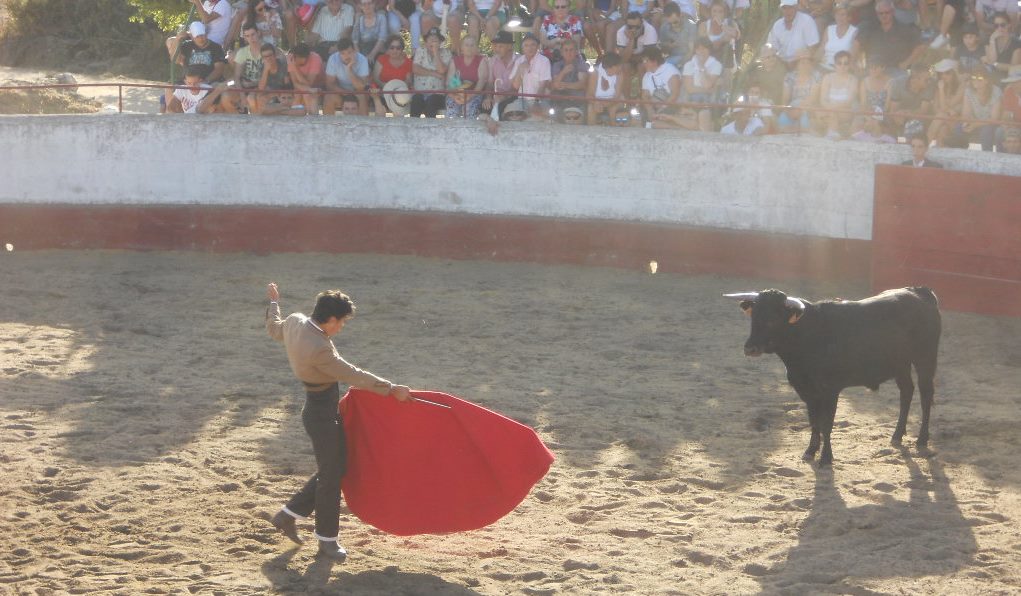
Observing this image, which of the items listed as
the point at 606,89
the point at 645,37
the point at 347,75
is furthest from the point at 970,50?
the point at 347,75

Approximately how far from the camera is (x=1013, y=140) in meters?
10.6

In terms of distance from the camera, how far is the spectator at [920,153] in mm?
10719

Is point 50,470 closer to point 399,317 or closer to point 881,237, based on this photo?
point 399,317

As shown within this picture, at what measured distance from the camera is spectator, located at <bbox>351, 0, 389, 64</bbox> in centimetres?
1253

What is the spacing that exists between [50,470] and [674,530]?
10.8 ft

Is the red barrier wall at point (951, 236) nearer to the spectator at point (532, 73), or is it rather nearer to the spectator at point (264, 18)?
the spectator at point (532, 73)

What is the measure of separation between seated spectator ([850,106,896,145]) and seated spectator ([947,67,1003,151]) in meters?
0.58

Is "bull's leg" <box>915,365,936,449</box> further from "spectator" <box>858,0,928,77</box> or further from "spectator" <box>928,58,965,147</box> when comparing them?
"spectator" <box>858,0,928,77</box>

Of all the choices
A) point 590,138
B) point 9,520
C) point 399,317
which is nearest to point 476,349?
point 399,317

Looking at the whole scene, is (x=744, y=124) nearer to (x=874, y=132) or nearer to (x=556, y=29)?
(x=874, y=132)

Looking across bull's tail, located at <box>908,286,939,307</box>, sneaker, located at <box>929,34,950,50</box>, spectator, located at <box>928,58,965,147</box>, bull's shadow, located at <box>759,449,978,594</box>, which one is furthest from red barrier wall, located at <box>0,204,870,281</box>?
bull's shadow, located at <box>759,449,978,594</box>

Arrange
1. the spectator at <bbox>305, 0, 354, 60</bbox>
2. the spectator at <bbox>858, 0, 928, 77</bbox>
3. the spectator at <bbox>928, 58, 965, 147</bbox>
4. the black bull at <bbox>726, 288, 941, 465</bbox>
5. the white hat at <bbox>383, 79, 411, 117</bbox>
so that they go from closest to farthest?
the black bull at <bbox>726, 288, 941, 465</bbox> → the spectator at <bbox>928, 58, 965, 147</bbox> → the spectator at <bbox>858, 0, 928, 77</bbox> → the white hat at <bbox>383, 79, 411, 117</bbox> → the spectator at <bbox>305, 0, 354, 60</bbox>

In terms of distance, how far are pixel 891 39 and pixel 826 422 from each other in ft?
18.0

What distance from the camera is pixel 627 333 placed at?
10.2 meters
